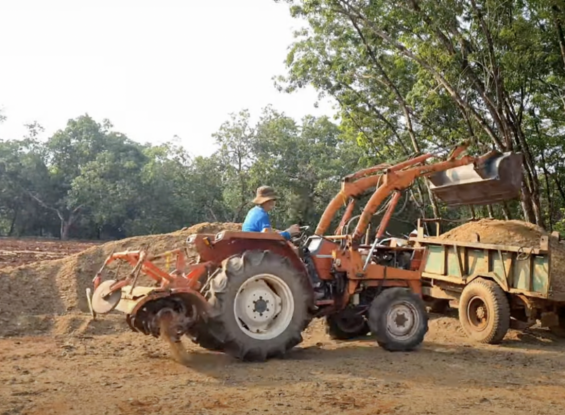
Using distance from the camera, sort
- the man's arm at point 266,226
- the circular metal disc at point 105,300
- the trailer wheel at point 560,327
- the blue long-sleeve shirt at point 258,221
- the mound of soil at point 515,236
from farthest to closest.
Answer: the trailer wheel at point 560,327 → the mound of soil at point 515,236 → the blue long-sleeve shirt at point 258,221 → the man's arm at point 266,226 → the circular metal disc at point 105,300

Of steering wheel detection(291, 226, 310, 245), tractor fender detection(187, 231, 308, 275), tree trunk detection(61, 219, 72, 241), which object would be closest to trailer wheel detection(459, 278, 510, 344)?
steering wheel detection(291, 226, 310, 245)

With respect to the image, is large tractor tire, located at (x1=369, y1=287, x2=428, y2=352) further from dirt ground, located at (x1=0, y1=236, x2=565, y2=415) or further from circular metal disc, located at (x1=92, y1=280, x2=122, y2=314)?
circular metal disc, located at (x1=92, y1=280, x2=122, y2=314)

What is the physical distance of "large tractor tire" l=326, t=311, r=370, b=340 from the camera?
9.36m

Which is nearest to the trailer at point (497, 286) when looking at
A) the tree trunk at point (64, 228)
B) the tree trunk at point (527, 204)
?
the tree trunk at point (527, 204)

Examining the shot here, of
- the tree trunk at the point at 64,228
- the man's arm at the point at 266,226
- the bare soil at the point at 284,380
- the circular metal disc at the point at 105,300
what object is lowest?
the bare soil at the point at 284,380

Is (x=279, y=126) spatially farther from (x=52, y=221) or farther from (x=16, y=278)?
(x=16, y=278)

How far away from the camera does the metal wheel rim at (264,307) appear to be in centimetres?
753

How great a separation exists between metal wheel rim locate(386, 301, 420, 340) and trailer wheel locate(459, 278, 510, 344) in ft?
5.04

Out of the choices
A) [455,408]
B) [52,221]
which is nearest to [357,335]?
[455,408]

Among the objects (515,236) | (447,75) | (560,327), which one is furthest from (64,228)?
(560,327)

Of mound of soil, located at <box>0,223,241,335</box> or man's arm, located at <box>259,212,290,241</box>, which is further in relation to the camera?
mound of soil, located at <box>0,223,241,335</box>

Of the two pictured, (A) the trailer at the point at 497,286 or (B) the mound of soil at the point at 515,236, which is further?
(B) the mound of soil at the point at 515,236

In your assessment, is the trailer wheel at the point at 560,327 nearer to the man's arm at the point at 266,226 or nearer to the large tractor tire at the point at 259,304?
the large tractor tire at the point at 259,304

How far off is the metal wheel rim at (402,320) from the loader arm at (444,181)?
108 cm
